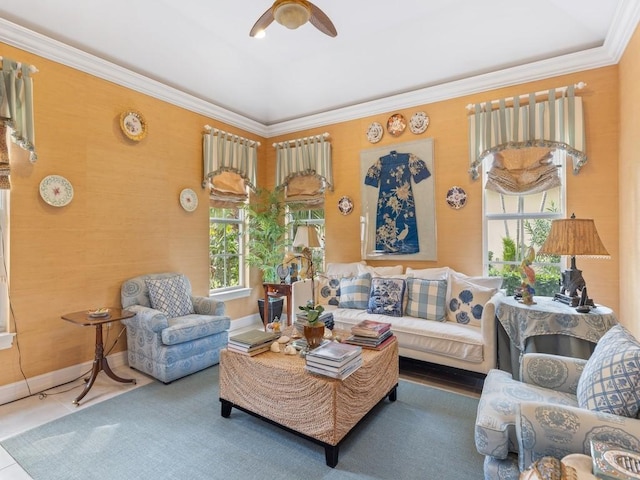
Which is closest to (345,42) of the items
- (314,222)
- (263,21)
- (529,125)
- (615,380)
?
(263,21)

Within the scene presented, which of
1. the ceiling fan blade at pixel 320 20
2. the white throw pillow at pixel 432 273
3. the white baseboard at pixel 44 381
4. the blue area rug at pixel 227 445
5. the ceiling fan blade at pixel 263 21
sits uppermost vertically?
the ceiling fan blade at pixel 320 20

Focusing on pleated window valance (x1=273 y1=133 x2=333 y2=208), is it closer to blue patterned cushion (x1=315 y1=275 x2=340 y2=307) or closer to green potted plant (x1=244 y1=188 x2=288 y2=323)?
green potted plant (x1=244 y1=188 x2=288 y2=323)

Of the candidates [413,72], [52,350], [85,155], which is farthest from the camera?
[413,72]

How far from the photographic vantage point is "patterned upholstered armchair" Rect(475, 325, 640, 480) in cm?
138

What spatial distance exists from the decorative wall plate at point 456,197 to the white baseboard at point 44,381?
13.5ft

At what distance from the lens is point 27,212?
116 inches

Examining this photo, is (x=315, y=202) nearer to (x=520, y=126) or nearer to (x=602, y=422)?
(x=520, y=126)

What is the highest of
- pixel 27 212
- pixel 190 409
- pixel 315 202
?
pixel 315 202

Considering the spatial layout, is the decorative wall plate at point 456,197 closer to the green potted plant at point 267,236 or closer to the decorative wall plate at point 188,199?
the green potted plant at point 267,236

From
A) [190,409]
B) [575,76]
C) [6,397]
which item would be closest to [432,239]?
[575,76]

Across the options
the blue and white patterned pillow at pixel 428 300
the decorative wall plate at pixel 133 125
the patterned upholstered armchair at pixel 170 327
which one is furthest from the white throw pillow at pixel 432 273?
the decorative wall plate at pixel 133 125

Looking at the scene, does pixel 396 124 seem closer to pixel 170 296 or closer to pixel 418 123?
pixel 418 123

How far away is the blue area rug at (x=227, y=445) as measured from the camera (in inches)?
78.2

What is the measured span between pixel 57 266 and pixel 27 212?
533 millimetres
